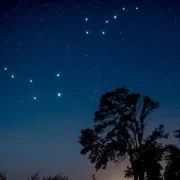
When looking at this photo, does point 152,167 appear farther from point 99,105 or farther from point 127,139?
point 99,105

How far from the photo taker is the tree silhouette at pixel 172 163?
2630cm

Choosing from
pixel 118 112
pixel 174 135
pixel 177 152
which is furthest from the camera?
pixel 118 112

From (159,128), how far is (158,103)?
311cm

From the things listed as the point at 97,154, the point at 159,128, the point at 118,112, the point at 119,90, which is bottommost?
the point at 97,154

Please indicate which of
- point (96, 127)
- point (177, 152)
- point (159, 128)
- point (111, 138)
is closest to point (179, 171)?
point (177, 152)

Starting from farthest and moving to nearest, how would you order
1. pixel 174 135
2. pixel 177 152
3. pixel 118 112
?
pixel 118 112
pixel 174 135
pixel 177 152

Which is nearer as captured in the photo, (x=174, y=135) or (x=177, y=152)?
(x=177, y=152)

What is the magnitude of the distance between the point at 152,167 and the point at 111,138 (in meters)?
5.63

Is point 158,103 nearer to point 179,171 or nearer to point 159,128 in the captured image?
point 159,128

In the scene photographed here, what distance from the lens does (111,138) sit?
97.9 feet

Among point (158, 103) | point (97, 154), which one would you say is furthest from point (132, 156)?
point (158, 103)

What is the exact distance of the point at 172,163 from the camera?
2706 centimetres

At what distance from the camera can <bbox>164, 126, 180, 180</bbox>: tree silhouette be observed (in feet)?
86.3

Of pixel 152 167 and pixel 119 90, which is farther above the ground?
pixel 119 90
